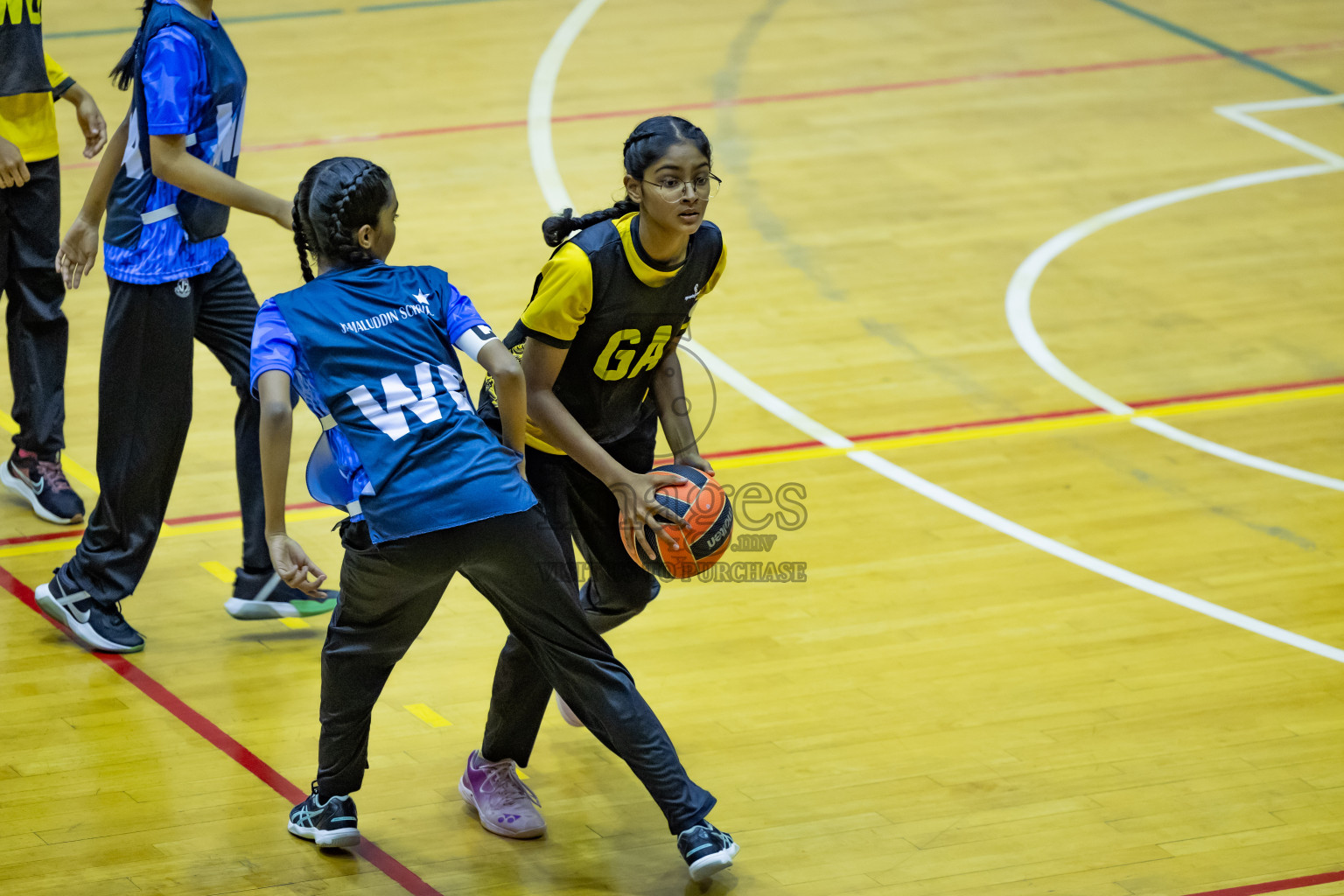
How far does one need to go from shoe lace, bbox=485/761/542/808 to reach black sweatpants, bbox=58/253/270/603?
46.0 inches

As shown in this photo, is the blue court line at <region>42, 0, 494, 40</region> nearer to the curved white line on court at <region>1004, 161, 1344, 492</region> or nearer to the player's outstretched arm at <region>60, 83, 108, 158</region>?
the curved white line on court at <region>1004, 161, 1344, 492</region>

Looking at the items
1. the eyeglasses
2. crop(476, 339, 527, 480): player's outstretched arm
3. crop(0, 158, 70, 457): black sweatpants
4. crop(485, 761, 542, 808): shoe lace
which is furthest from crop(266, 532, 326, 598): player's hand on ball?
crop(0, 158, 70, 457): black sweatpants

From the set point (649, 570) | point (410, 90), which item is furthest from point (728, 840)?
point (410, 90)

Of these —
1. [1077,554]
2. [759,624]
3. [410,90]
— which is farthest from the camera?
[410,90]

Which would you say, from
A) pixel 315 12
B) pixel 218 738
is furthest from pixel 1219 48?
pixel 218 738

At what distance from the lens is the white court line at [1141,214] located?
6797 mm

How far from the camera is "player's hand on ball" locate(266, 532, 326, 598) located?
11.9 feet

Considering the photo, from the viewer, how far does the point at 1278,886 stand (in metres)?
4.13

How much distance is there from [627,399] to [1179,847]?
6.08 feet

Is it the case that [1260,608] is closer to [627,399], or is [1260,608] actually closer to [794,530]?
[794,530]

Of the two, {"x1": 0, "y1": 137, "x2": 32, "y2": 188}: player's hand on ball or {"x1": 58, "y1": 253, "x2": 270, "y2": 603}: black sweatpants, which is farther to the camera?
{"x1": 0, "y1": 137, "x2": 32, "y2": 188}: player's hand on ball

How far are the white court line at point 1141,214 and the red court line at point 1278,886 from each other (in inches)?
106

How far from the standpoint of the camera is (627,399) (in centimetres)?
434

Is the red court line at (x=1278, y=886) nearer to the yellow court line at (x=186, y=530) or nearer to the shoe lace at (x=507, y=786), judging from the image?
the shoe lace at (x=507, y=786)
